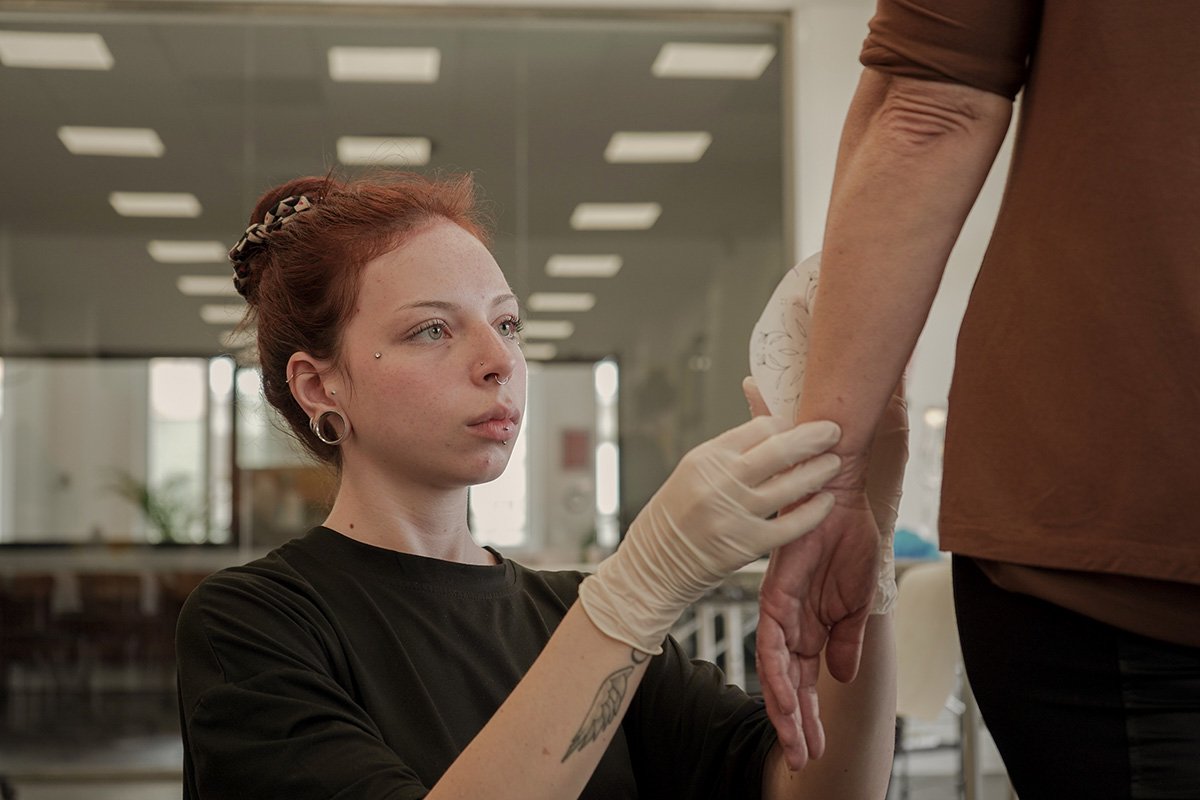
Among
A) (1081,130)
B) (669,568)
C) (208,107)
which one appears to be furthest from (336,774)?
(208,107)

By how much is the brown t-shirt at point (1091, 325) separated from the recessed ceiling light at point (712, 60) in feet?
12.2

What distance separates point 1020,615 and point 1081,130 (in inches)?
11.3

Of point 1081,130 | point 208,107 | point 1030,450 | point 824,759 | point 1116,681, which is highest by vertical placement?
point 208,107

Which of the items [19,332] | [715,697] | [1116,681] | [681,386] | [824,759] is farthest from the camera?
[681,386]

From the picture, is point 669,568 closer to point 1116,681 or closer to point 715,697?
point 1116,681

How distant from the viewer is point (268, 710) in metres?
0.83

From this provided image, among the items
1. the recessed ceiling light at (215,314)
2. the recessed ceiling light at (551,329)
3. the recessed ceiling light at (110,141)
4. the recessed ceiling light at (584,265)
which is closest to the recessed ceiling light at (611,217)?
the recessed ceiling light at (584,265)

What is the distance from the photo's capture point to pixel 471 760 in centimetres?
73

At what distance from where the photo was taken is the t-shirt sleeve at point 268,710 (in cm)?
79

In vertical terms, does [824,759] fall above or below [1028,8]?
below

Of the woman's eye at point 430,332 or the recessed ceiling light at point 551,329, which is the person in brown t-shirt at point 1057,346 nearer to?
the woman's eye at point 430,332

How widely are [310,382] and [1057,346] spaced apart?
811 millimetres

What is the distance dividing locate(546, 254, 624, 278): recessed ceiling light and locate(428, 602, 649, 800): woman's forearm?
11.5ft

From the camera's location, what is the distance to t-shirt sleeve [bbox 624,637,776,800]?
1062 mm
